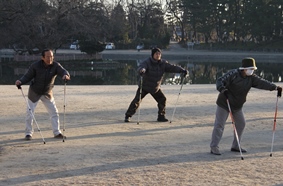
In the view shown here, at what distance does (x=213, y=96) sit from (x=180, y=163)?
896 centimetres

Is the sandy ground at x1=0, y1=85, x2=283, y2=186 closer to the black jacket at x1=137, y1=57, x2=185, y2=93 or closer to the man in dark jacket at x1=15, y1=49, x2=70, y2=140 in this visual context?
the man in dark jacket at x1=15, y1=49, x2=70, y2=140

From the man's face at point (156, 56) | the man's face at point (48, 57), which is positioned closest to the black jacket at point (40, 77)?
the man's face at point (48, 57)

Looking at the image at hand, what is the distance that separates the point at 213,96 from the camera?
14.8 metres

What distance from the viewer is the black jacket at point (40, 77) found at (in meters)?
7.47

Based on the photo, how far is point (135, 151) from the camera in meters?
6.81

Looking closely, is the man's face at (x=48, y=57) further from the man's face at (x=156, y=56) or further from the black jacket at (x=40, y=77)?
the man's face at (x=156, y=56)

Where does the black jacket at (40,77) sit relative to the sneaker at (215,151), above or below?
above

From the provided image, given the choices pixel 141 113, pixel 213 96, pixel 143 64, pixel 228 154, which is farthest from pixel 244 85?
pixel 213 96

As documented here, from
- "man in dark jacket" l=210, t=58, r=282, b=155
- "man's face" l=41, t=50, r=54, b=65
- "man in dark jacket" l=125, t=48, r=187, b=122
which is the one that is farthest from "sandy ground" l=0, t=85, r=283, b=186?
"man's face" l=41, t=50, r=54, b=65

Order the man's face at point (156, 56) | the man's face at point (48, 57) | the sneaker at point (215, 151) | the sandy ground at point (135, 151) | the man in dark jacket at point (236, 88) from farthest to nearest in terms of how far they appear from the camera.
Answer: the man's face at point (156, 56) → the man's face at point (48, 57) → the sneaker at point (215, 151) → the man in dark jacket at point (236, 88) → the sandy ground at point (135, 151)

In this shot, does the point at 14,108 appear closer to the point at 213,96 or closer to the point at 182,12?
the point at 213,96

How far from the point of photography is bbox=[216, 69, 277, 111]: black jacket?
21.1ft

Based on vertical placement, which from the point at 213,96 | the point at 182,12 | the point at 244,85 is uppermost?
the point at 182,12

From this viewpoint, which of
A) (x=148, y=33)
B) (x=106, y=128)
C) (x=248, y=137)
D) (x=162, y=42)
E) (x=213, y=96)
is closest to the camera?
(x=248, y=137)
